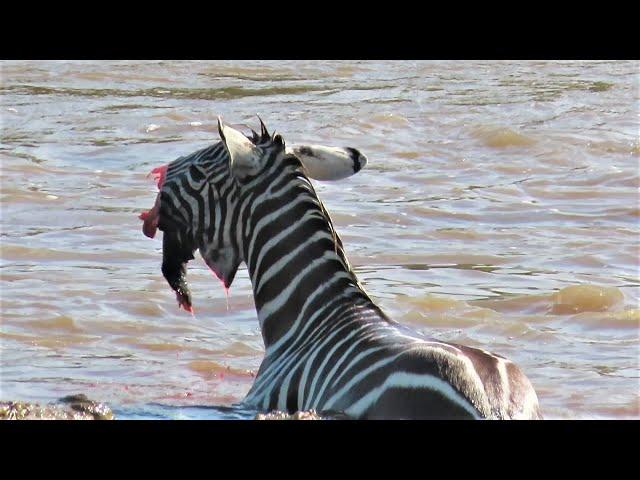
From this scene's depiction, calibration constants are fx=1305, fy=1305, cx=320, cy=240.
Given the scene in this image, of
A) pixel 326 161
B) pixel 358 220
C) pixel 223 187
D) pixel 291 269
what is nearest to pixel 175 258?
pixel 223 187

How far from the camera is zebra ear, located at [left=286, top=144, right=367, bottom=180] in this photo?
6039 millimetres

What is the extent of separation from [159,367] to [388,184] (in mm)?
5830

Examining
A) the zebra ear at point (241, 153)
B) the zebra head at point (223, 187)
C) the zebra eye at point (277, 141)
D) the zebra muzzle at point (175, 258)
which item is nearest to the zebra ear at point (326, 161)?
the zebra head at point (223, 187)

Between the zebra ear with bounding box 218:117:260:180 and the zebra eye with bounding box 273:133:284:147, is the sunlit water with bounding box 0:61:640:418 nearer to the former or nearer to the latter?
the zebra ear with bounding box 218:117:260:180

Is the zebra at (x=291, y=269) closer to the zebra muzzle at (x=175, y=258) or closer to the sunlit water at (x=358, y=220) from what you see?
the zebra muzzle at (x=175, y=258)

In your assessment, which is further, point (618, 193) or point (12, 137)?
point (12, 137)

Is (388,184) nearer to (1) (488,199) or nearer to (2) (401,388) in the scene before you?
(1) (488,199)

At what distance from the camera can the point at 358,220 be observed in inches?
451

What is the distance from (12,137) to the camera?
48.9 feet

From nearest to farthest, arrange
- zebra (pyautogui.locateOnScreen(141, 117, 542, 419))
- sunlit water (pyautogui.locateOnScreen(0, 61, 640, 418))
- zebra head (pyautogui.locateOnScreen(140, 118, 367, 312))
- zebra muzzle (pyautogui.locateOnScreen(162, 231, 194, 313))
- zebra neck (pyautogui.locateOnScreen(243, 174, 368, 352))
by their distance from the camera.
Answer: zebra (pyautogui.locateOnScreen(141, 117, 542, 419)), zebra neck (pyautogui.locateOnScreen(243, 174, 368, 352)), zebra head (pyautogui.locateOnScreen(140, 118, 367, 312)), zebra muzzle (pyautogui.locateOnScreen(162, 231, 194, 313)), sunlit water (pyautogui.locateOnScreen(0, 61, 640, 418))

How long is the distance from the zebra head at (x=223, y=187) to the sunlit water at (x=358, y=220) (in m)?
0.74

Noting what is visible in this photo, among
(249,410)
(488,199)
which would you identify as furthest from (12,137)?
(249,410)

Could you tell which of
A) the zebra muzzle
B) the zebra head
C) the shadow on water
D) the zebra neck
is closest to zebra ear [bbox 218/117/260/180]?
the zebra head
